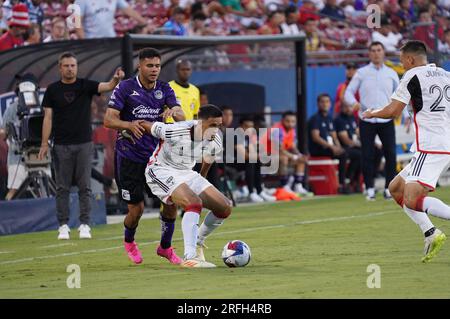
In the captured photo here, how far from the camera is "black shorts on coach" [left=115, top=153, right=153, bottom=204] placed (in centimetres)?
1241

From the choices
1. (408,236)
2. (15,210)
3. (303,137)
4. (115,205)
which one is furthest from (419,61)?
(303,137)

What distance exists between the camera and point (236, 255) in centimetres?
1142

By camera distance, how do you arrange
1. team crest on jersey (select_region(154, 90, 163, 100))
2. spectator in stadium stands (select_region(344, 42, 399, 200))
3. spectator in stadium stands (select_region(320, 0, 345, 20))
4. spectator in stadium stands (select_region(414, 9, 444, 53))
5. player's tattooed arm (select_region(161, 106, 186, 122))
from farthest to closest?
spectator in stadium stands (select_region(320, 0, 345, 20)) < spectator in stadium stands (select_region(414, 9, 444, 53)) < spectator in stadium stands (select_region(344, 42, 399, 200)) < team crest on jersey (select_region(154, 90, 163, 100)) < player's tattooed arm (select_region(161, 106, 186, 122))

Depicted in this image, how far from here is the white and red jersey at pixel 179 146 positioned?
11438 mm

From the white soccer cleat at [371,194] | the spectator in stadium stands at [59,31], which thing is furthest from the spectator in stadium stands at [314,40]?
the spectator in stadium stands at [59,31]

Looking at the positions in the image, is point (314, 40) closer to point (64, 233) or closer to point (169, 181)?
point (64, 233)

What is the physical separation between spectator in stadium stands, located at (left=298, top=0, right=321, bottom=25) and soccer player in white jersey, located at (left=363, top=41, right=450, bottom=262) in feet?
51.5

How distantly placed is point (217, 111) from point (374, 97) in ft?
29.4

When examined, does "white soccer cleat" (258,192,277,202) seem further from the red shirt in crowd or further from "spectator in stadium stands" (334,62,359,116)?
the red shirt in crowd

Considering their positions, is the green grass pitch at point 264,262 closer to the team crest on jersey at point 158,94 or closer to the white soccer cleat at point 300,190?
the team crest on jersey at point 158,94

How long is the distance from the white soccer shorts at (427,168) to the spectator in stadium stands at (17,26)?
10538 millimetres

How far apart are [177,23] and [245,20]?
4.20 m

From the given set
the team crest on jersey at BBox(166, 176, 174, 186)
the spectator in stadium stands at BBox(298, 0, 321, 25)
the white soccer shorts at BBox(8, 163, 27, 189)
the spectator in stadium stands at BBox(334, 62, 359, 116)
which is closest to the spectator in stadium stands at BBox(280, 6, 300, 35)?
the spectator in stadium stands at BBox(298, 0, 321, 25)
